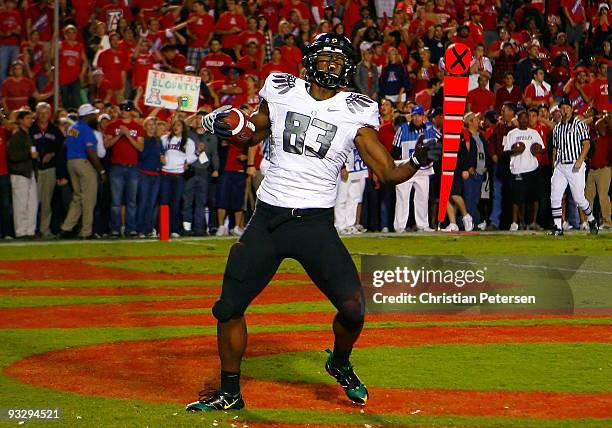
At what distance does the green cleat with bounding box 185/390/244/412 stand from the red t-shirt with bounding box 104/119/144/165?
525 inches

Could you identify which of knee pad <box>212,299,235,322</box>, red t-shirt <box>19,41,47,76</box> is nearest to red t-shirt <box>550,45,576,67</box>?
red t-shirt <box>19,41,47,76</box>

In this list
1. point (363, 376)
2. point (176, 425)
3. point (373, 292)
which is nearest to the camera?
point (176, 425)

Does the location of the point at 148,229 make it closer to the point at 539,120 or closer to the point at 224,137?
the point at 539,120

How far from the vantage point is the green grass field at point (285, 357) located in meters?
7.15

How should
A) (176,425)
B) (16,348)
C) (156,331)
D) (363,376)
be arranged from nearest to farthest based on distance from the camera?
(176,425)
(363,376)
(16,348)
(156,331)

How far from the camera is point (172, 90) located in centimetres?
2066

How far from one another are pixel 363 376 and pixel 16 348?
310 centimetres

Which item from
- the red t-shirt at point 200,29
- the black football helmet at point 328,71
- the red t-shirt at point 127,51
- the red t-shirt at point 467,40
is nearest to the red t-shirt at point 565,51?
the red t-shirt at point 467,40

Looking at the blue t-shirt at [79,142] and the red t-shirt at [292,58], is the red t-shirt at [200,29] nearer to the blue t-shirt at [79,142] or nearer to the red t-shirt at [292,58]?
the red t-shirt at [292,58]

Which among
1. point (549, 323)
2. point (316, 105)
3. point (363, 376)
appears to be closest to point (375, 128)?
point (316, 105)

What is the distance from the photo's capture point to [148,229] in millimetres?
20953

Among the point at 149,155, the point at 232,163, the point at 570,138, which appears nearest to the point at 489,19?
the point at 570,138

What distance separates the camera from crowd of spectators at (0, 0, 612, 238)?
2033cm

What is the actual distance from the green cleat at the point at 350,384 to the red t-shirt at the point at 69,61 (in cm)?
1542
